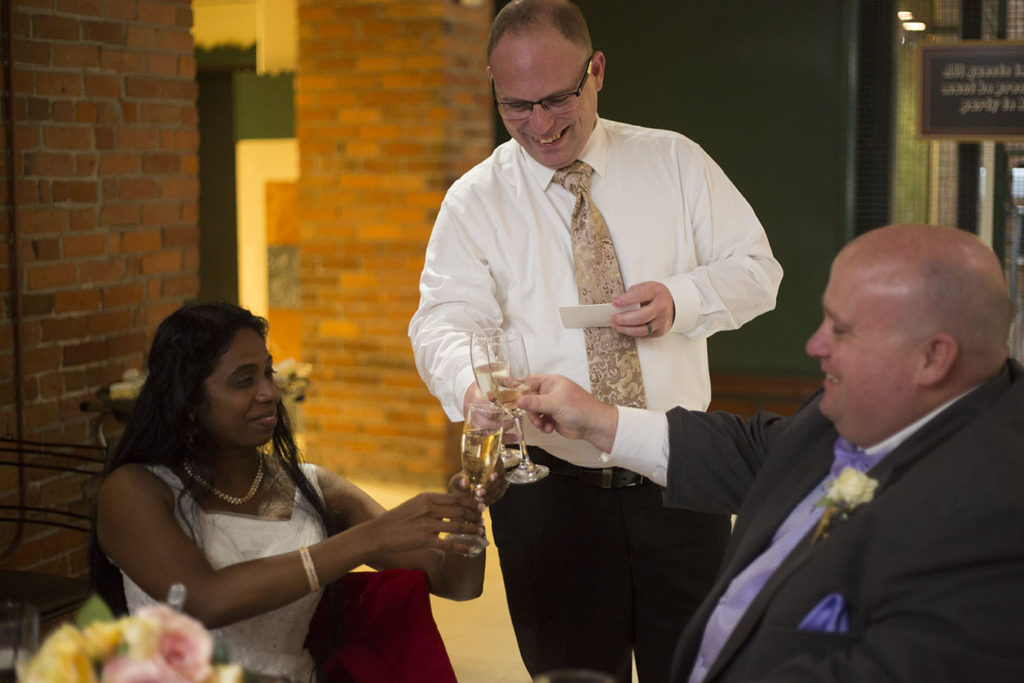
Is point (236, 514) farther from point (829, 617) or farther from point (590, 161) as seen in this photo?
point (829, 617)

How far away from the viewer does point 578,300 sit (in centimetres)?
280

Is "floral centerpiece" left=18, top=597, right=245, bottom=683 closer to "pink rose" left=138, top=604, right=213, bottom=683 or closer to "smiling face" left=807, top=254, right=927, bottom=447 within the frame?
"pink rose" left=138, top=604, right=213, bottom=683

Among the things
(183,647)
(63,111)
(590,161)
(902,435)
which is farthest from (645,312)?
(63,111)

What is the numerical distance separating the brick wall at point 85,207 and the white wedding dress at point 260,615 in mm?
1488

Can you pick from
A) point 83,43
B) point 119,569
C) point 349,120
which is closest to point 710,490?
point 119,569

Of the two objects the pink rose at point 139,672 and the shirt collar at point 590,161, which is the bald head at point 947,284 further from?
the shirt collar at point 590,161

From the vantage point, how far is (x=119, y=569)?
2.43 m

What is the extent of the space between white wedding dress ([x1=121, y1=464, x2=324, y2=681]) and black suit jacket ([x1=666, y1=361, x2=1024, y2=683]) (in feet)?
3.09

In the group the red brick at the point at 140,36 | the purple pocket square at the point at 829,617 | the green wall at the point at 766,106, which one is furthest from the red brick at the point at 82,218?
the purple pocket square at the point at 829,617

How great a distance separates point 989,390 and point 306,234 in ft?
15.5

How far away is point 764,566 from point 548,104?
4.11 ft

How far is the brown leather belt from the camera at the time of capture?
2.69 meters

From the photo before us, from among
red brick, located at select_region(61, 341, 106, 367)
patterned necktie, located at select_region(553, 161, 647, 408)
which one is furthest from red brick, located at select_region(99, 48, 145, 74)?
patterned necktie, located at select_region(553, 161, 647, 408)

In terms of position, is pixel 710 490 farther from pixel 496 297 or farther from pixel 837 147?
pixel 837 147
